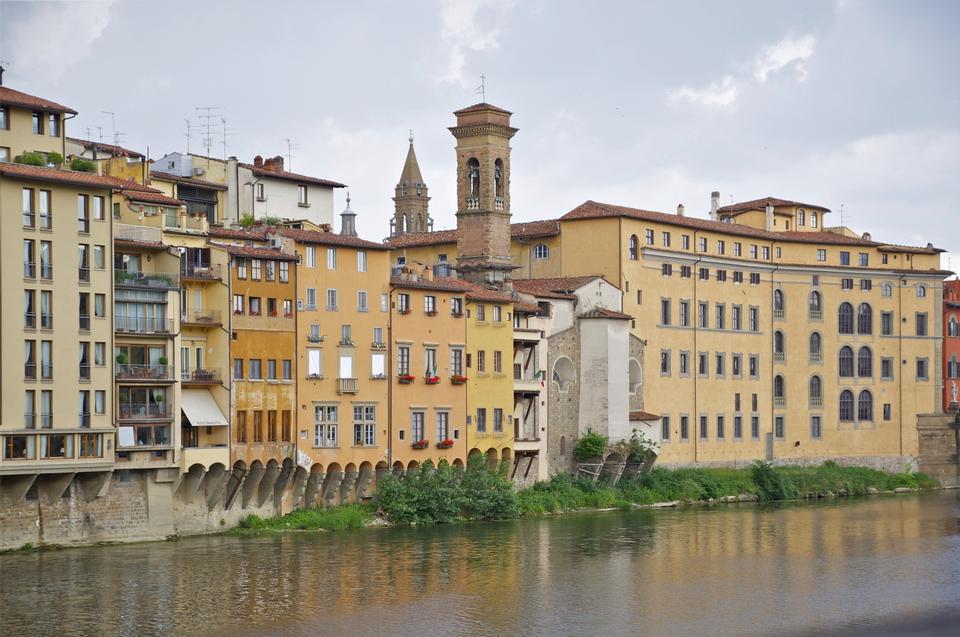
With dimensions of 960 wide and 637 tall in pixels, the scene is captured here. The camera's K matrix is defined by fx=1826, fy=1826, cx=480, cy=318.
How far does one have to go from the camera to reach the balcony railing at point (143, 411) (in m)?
53.8

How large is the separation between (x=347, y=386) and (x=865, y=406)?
37.0 m

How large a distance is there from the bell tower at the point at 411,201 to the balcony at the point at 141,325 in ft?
212

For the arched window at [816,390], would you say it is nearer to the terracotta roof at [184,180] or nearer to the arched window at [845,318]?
the arched window at [845,318]

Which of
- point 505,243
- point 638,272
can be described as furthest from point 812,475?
point 505,243

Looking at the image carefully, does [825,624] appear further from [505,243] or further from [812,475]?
[812,475]

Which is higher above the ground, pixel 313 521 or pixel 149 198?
pixel 149 198

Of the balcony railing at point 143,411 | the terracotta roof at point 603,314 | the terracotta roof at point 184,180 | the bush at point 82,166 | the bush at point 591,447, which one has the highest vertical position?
the terracotta roof at point 184,180

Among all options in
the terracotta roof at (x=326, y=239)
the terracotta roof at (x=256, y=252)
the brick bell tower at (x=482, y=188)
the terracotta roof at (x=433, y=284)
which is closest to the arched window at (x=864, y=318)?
the brick bell tower at (x=482, y=188)

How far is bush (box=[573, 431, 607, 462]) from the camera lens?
71438mm

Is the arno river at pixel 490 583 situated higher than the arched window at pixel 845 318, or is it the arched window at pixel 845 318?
the arched window at pixel 845 318

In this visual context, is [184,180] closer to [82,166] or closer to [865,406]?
[82,166]

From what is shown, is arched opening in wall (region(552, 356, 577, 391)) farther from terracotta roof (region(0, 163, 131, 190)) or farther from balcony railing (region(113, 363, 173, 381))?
terracotta roof (region(0, 163, 131, 190))

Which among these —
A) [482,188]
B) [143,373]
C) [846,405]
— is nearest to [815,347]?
[846,405]

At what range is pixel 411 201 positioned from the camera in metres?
120
